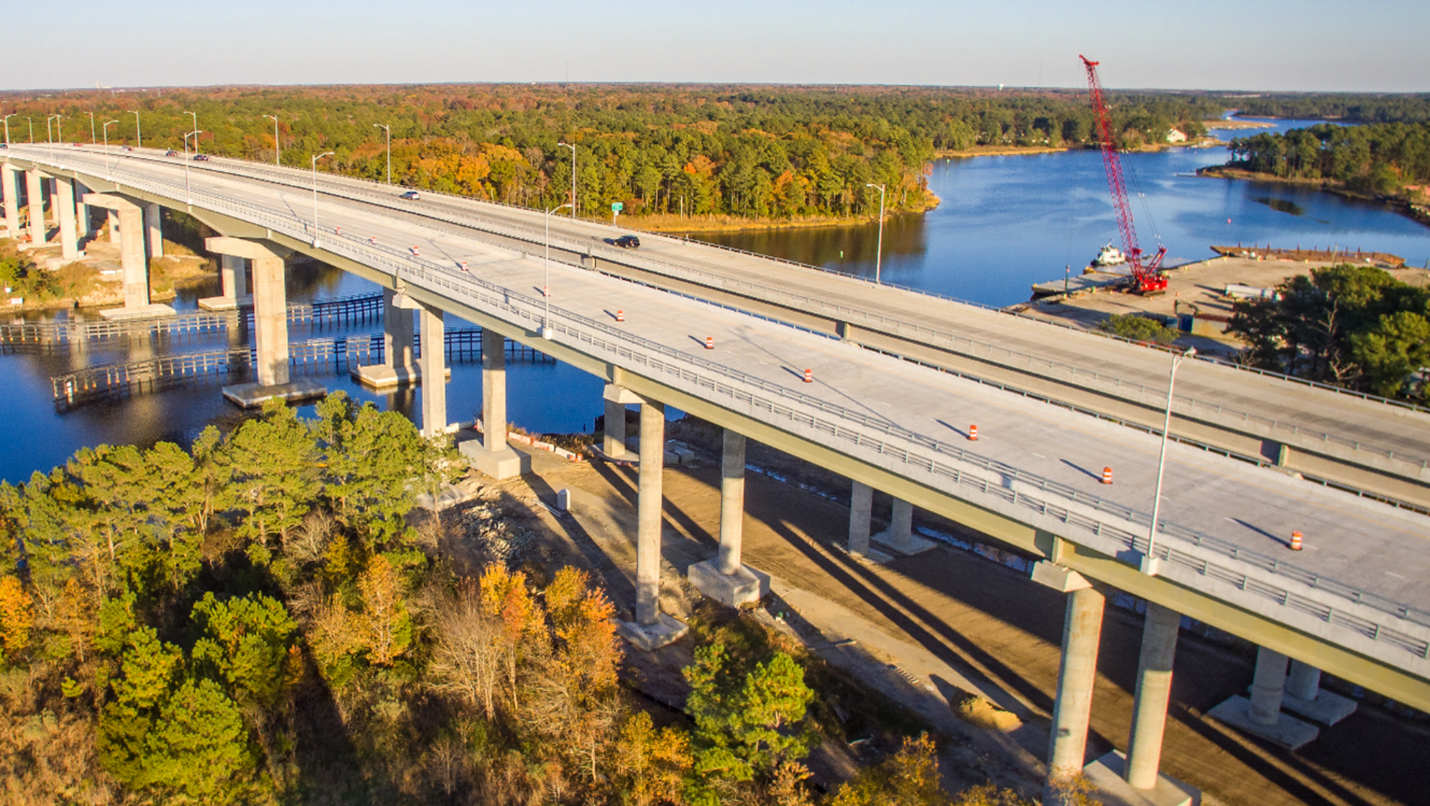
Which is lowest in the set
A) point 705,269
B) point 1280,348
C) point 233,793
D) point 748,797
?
point 233,793

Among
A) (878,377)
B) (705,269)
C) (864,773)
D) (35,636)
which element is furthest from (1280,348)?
(35,636)

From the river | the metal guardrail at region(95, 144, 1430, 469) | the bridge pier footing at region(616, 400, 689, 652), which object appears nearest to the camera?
the metal guardrail at region(95, 144, 1430, 469)

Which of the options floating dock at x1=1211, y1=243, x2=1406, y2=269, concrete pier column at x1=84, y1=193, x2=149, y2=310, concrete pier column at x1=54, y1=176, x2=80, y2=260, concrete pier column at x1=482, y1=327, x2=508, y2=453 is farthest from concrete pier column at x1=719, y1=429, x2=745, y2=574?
floating dock at x1=1211, y1=243, x2=1406, y2=269

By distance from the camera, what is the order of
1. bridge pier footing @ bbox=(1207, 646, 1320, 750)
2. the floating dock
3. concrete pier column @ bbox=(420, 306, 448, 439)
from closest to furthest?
bridge pier footing @ bbox=(1207, 646, 1320, 750) < concrete pier column @ bbox=(420, 306, 448, 439) < the floating dock

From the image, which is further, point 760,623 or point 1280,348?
point 1280,348

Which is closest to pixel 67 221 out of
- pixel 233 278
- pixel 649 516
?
pixel 233 278

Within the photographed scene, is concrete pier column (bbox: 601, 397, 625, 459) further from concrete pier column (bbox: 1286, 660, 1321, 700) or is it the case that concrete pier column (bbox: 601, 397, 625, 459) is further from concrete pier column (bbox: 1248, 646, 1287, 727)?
concrete pier column (bbox: 1286, 660, 1321, 700)

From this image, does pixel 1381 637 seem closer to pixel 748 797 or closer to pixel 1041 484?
pixel 1041 484
